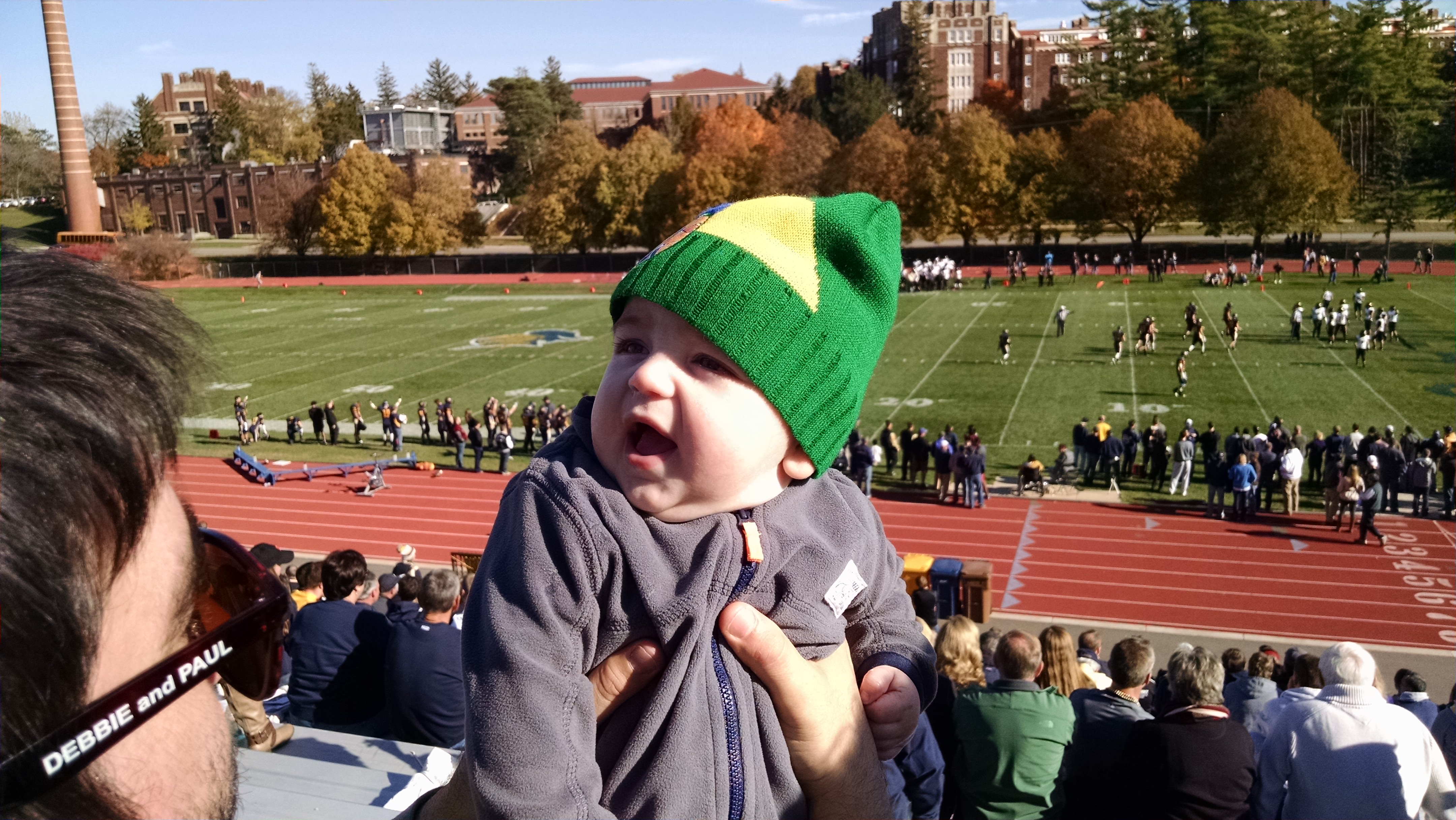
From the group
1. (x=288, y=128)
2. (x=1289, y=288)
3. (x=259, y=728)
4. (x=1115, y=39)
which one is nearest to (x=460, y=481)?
(x=259, y=728)

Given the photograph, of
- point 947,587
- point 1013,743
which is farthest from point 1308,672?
point 947,587

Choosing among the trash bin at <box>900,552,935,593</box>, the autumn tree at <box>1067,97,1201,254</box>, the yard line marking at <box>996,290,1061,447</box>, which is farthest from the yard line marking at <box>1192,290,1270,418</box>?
the trash bin at <box>900,552,935,593</box>

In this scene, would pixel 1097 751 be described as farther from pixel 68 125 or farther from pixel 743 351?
pixel 68 125

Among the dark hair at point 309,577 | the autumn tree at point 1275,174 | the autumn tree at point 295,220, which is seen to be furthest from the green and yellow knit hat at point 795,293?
the autumn tree at point 295,220

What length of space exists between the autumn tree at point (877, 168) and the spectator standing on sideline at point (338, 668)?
52.5m

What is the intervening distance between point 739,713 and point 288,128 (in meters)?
104

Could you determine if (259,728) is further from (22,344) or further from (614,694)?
(22,344)

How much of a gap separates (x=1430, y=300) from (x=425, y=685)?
4511cm

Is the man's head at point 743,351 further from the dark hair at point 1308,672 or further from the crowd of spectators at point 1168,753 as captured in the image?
the dark hair at point 1308,672

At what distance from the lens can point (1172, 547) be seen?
735 inches

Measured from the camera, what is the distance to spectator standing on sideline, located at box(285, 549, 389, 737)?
20.0 feet

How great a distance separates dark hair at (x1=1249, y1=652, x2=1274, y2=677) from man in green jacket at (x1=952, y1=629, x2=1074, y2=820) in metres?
2.81

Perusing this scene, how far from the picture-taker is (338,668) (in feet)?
20.2

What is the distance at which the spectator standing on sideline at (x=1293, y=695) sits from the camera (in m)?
5.50
